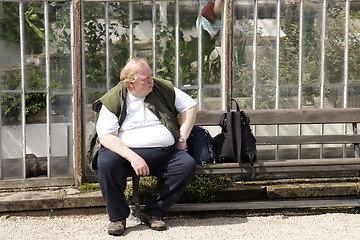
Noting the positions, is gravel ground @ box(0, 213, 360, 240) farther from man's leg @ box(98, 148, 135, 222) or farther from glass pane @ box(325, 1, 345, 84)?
glass pane @ box(325, 1, 345, 84)

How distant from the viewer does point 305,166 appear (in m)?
6.70

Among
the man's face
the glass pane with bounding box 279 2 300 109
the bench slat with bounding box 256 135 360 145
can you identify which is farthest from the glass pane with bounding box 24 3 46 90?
the glass pane with bounding box 279 2 300 109

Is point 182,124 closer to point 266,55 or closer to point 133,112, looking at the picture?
point 133,112

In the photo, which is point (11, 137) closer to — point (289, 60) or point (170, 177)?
point (170, 177)

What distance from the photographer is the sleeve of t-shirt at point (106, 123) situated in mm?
6324

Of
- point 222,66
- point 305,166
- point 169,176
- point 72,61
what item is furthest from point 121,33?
point 305,166

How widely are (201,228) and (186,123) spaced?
0.84 meters

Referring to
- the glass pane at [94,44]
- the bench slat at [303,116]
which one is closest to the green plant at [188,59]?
the glass pane at [94,44]

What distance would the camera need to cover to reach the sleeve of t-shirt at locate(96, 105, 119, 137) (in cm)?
632

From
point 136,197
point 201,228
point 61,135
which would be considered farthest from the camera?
point 61,135

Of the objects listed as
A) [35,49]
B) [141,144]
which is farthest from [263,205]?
[35,49]

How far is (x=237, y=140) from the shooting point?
655cm

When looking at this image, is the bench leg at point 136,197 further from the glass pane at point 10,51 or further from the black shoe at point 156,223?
the glass pane at point 10,51

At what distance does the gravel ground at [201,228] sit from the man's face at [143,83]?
42.2 inches
